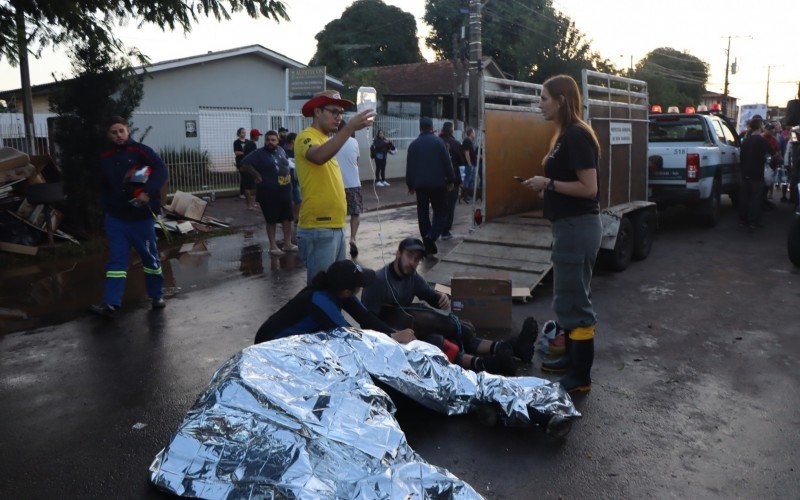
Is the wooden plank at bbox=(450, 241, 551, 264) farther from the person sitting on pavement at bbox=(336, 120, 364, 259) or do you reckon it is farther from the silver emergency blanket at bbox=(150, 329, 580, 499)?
the silver emergency blanket at bbox=(150, 329, 580, 499)

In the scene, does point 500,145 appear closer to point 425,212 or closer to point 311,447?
point 425,212

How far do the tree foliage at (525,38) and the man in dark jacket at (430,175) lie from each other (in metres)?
30.3

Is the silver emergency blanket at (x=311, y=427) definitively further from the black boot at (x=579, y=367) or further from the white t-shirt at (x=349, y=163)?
the white t-shirt at (x=349, y=163)

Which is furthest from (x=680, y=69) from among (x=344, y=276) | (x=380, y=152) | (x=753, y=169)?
(x=344, y=276)

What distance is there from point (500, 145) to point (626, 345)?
11.4 feet

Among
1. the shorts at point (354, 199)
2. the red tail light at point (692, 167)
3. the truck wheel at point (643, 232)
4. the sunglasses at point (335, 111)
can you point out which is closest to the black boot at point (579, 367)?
the sunglasses at point (335, 111)

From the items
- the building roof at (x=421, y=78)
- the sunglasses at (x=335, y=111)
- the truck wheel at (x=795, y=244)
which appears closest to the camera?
the sunglasses at (x=335, y=111)

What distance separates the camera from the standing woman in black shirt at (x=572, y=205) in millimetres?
4160

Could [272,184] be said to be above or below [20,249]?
above

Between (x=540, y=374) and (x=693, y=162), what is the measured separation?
7.10 m

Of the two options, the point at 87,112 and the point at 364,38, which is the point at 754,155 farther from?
the point at 364,38

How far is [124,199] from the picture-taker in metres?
6.16

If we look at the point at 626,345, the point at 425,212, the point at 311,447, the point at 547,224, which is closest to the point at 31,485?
the point at 311,447

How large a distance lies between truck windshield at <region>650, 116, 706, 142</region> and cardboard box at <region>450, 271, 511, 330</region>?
699 centimetres
